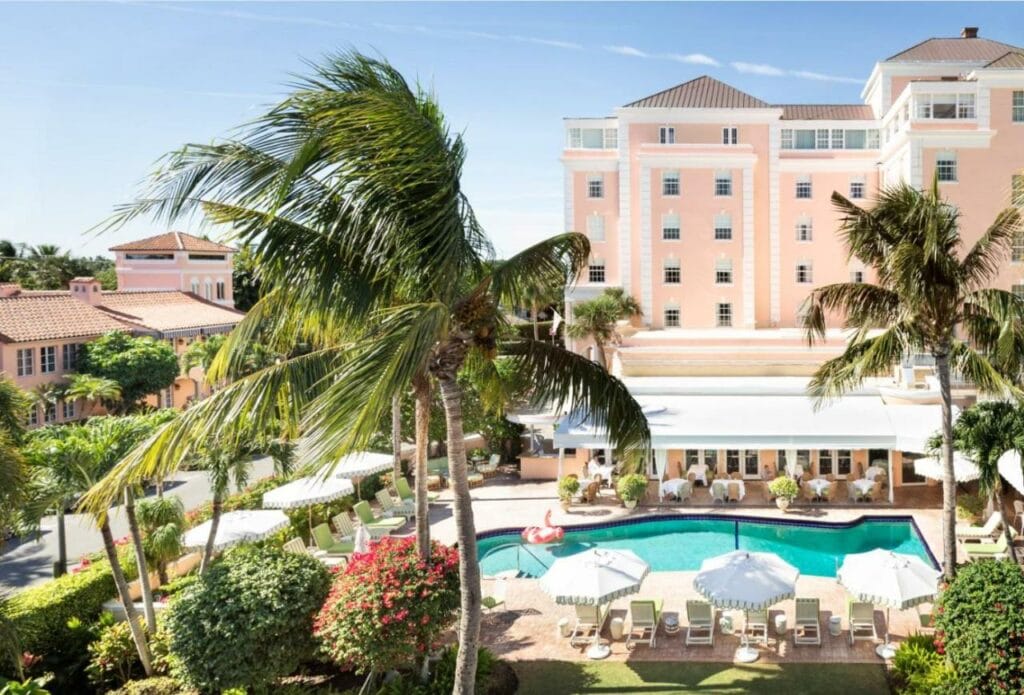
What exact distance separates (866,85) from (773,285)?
16.0 m

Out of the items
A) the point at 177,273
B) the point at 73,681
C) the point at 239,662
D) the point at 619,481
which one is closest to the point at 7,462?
the point at 239,662

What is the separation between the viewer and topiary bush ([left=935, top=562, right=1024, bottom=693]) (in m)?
11.9

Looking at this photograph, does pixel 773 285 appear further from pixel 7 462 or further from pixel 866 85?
pixel 7 462

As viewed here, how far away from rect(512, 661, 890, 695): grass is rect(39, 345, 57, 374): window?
3712 centimetres

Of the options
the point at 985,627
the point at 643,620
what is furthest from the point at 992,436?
the point at 643,620

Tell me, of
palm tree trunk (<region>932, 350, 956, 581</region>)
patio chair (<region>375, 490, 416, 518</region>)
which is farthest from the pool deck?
palm tree trunk (<region>932, 350, 956, 581</region>)

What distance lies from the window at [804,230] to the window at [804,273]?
4.72 ft

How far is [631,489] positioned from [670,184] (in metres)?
24.4

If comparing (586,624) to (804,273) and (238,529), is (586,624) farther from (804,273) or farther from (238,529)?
(804,273)

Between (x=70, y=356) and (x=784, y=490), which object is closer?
(x=784, y=490)

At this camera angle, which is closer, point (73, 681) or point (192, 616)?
point (192, 616)

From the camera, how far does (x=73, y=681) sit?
15.3 m

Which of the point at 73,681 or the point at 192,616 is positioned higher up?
the point at 192,616

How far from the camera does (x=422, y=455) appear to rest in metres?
14.1
